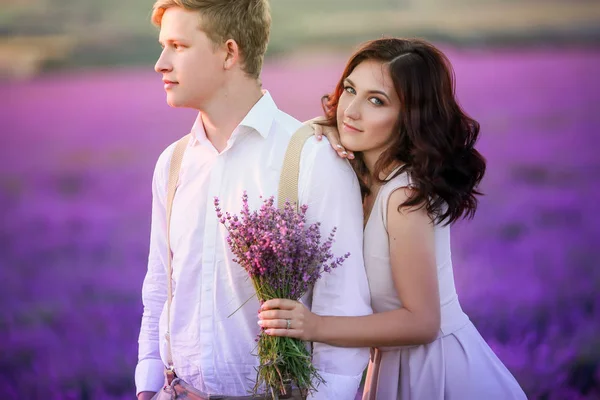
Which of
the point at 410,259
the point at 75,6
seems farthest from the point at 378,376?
the point at 75,6

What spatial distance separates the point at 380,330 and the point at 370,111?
0.59 meters

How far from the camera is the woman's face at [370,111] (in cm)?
244

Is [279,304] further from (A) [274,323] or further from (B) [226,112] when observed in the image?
(B) [226,112]

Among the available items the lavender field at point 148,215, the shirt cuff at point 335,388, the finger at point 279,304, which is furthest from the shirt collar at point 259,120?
the lavender field at point 148,215

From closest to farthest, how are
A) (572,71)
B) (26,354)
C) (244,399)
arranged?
(244,399) → (26,354) → (572,71)

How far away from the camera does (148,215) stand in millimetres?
A: 4832

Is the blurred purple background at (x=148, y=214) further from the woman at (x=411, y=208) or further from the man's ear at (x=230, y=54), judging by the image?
the man's ear at (x=230, y=54)

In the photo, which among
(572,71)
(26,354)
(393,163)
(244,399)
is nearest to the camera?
(244,399)

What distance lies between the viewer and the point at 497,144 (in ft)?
16.1

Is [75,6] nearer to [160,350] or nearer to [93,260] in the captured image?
[93,260]

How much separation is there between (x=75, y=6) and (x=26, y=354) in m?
1.88

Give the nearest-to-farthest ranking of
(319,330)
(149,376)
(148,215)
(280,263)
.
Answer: (280,263)
(319,330)
(149,376)
(148,215)

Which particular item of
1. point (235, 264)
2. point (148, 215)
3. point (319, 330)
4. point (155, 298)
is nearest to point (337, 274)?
point (319, 330)

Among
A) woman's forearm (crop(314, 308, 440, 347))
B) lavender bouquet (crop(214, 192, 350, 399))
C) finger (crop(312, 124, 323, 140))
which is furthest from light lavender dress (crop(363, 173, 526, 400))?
lavender bouquet (crop(214, 192, 350, 399))
